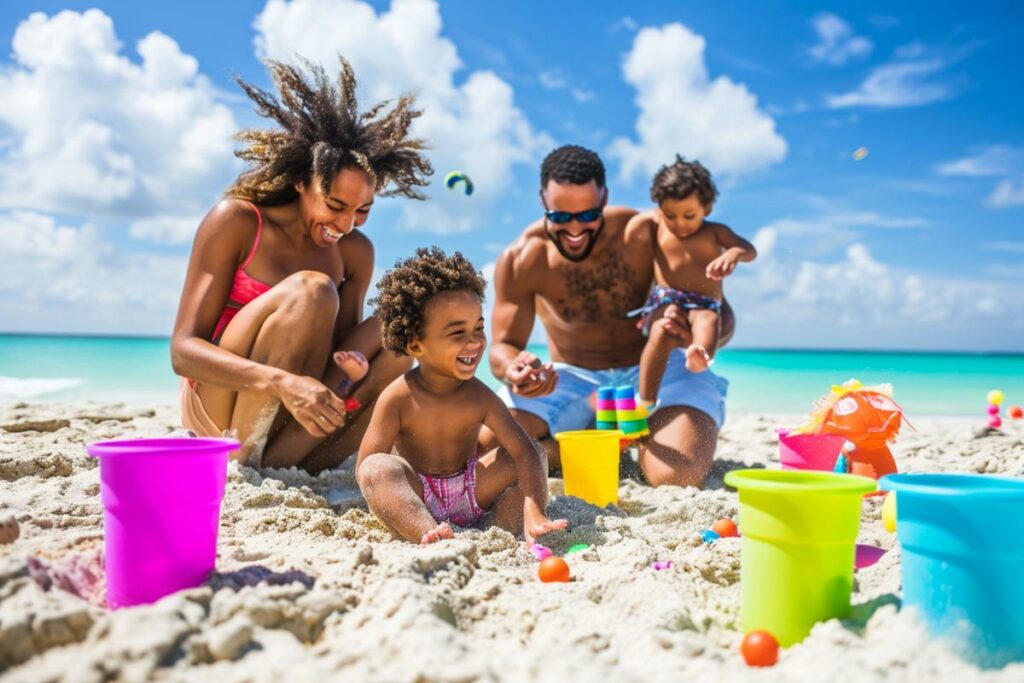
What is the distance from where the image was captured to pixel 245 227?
3346 millimetres

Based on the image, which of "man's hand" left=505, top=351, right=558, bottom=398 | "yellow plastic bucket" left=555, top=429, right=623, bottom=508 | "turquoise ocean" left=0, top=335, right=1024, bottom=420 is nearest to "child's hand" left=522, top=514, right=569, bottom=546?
"yellow plastic bucket" left=555, top=429, right=623, bottom=508

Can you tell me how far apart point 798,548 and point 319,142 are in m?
2.83

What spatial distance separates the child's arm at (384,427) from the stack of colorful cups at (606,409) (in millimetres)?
1532

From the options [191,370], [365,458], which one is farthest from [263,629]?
[191,370]

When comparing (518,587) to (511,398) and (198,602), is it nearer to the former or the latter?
(198,602)

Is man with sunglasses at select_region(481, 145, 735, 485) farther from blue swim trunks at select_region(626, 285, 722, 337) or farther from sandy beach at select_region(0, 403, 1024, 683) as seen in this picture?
sandy beach at select_region(0, 403, 1024, 683)

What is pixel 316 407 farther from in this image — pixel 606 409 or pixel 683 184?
pixel 683 184

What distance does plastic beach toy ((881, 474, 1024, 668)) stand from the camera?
1469 millimetres

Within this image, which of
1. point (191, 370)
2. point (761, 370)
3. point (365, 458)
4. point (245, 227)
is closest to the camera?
point (365, 458)

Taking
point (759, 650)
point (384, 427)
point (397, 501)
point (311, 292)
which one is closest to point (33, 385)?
point (311, 292)

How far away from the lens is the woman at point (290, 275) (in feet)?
10.4

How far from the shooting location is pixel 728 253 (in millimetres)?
4180

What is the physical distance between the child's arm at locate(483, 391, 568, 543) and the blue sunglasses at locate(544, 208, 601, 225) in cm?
170

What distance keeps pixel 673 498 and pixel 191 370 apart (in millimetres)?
2161
